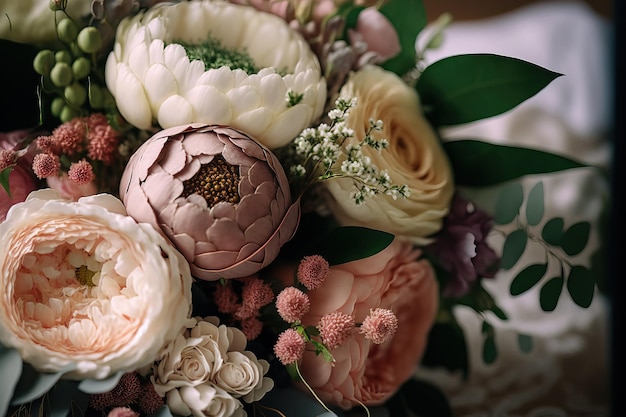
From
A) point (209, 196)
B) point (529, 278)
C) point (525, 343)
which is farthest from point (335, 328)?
point (525, 343)

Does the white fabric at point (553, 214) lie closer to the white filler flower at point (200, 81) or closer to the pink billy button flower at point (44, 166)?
the white filler flower at point (200, 81)

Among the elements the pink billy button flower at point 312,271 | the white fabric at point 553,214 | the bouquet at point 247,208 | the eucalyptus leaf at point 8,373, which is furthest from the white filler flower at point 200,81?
the white fabric at point 553,214

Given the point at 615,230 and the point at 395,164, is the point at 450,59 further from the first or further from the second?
the point at 615,230

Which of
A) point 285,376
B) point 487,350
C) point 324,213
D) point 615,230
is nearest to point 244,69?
point 324,213

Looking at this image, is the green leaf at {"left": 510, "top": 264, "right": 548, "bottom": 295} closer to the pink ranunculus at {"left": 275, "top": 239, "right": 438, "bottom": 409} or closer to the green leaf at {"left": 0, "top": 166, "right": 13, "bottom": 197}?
the pink ranunculus at {"left": 275, "top": 239, "right": 438, "bottom": 409}

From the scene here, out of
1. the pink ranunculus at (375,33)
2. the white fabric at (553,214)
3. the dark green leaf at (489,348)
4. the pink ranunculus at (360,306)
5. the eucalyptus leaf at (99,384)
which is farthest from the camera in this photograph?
the white fabric at (553,214)

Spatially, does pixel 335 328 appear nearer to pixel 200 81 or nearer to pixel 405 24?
pixel 200 81
